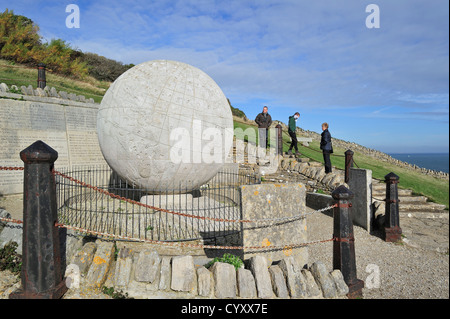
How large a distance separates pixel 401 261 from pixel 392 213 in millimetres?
1501

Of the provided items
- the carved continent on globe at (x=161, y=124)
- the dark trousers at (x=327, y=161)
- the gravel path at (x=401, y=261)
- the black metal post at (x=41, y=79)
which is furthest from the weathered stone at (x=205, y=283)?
the black metal post at (x=41, y=79)

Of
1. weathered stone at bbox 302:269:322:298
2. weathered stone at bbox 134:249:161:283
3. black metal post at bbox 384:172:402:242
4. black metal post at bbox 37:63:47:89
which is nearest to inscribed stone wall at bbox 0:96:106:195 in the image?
black metal post at bbox 37:63:47:89

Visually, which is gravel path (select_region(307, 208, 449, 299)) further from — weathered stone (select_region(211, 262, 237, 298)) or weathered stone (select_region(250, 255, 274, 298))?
weathered stone (select_region(211, 262, 237, 298))

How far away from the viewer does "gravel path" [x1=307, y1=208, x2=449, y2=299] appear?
14.6 ft

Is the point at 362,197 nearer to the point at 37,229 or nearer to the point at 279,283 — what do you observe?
the point at 279,283

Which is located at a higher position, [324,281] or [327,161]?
[327,161]

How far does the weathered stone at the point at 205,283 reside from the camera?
141 inches

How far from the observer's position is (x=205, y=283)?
3605mm

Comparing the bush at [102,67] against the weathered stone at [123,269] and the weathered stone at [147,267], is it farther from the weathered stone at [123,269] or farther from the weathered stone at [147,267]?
A: the weathered stone at [147,267]

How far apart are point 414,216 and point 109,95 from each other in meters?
9.12

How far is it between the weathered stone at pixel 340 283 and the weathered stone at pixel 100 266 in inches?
125

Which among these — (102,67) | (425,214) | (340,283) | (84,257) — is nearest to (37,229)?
(84,257)

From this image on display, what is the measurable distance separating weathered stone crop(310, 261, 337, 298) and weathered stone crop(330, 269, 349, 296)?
0.08 meters
